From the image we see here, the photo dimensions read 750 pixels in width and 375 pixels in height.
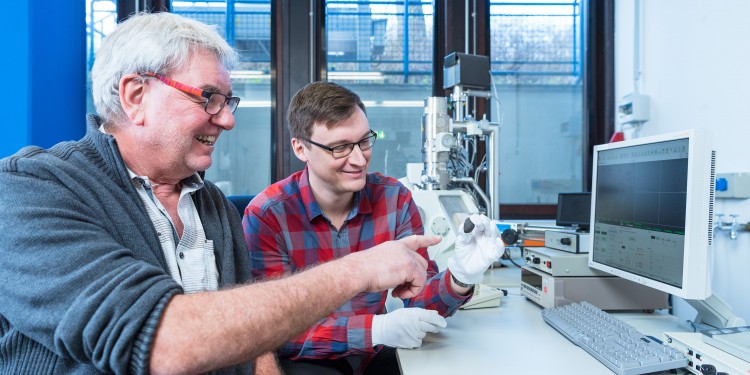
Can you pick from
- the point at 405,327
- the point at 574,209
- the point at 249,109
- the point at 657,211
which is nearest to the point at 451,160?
the point at 574,209

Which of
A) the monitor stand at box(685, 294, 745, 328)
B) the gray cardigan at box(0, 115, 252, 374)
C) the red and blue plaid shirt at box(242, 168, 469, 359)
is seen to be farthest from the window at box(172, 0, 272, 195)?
the monitor stand at box(685, 294, 745, 328)

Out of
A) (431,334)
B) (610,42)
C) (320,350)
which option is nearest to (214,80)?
(320,350)

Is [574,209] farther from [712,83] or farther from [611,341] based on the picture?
[611,341]

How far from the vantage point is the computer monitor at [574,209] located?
187cm

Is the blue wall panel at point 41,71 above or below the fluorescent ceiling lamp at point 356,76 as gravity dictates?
below

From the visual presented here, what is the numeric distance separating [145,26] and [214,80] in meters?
0.16

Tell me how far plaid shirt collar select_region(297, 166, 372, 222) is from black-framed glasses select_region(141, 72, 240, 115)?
511 mm

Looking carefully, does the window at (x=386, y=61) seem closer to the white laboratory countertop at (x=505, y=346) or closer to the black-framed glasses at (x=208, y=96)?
the white laboratory countertop at (x=505, y=346)

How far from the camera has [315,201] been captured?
1.53m

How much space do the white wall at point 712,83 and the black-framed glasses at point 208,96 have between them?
5.93 ft

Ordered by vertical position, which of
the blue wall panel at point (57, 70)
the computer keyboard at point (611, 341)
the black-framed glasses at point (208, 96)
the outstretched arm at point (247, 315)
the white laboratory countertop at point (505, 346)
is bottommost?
the white laboratory countertop at point (505, 346)

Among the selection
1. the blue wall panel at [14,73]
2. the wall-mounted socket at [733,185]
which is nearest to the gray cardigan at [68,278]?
the blue wall panel at [14,73]

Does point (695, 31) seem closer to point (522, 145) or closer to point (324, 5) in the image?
point (522, 145)

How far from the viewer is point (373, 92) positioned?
3.19 metres
